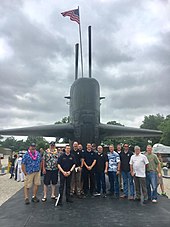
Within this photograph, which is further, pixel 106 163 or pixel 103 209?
pixel 106 163

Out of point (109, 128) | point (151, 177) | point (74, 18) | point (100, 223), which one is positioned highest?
point (74, 18)

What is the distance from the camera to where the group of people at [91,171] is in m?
7.78

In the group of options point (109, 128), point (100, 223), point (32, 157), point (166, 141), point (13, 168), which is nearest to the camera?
point (100, 223)

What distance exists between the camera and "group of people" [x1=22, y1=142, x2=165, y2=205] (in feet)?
25.5

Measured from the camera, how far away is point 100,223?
5.43 metres

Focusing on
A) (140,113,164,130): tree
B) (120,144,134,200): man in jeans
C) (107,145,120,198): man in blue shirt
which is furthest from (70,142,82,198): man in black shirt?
(140,113,164,130): tree

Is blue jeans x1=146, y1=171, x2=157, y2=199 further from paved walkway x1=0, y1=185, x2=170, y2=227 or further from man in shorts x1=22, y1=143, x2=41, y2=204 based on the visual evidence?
man in shorts x1=22, y1=143, x2=41, y2=204

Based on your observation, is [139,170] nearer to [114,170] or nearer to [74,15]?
[114,170]

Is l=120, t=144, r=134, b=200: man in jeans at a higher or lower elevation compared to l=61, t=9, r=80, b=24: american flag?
lower

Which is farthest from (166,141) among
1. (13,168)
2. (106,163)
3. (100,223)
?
(100,223)

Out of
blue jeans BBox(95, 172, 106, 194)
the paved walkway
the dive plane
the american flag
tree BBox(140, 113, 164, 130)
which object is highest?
tree BBox(140, 113, 164, 130)

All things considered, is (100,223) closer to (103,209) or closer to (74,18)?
(103,209)

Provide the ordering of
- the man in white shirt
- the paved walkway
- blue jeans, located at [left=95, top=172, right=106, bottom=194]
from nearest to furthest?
1. the paved walkway
2. the man in white shirt
3. blue jeans, located at [left=95, top=172, right=106, bottom=194]

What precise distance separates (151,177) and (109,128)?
13.0 feet
